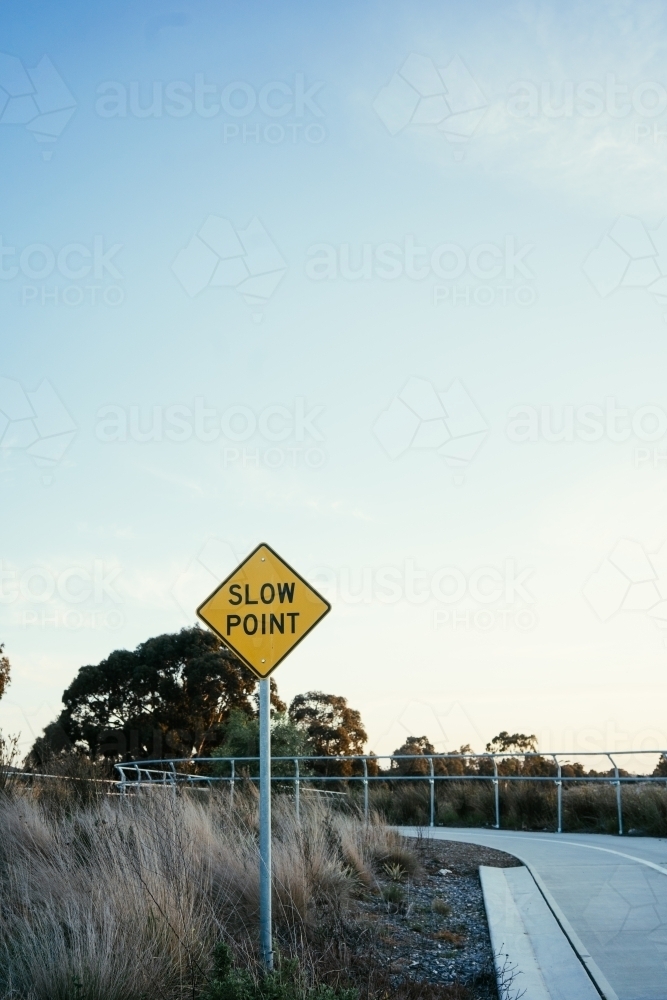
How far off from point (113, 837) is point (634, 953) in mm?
4384

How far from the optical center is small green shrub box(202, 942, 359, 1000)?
5.18 meters

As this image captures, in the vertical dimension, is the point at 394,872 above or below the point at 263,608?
below

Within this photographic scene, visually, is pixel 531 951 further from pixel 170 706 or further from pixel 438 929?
pixel 170 706

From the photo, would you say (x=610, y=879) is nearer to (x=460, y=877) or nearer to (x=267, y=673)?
(x=460, y=877)

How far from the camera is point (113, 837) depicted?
28.7ft

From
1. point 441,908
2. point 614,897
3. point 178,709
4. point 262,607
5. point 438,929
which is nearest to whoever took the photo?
point 262,607

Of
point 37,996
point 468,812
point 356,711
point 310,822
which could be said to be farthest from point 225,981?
point 356,711

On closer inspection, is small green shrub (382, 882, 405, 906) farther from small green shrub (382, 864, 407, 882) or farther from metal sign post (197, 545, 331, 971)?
metal sign post (197, 545, 331, 971)

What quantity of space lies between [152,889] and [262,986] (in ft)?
4.90

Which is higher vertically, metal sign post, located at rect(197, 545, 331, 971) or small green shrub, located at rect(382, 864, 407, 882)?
metal sign post, located at rect(197, 545, 331, 971)

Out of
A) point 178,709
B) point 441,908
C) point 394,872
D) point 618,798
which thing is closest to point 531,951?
point 441,908

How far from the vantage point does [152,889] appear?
6.68 meters

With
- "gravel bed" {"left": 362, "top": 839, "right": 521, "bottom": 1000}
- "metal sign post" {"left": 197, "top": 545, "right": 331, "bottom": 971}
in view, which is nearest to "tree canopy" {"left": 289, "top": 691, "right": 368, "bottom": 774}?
"gravel bed" {"left": 362, "top": 839, "right": 521, "bottom": 1000}

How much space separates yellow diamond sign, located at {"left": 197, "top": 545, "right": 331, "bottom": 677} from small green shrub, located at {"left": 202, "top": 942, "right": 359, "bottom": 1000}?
2129 mm
